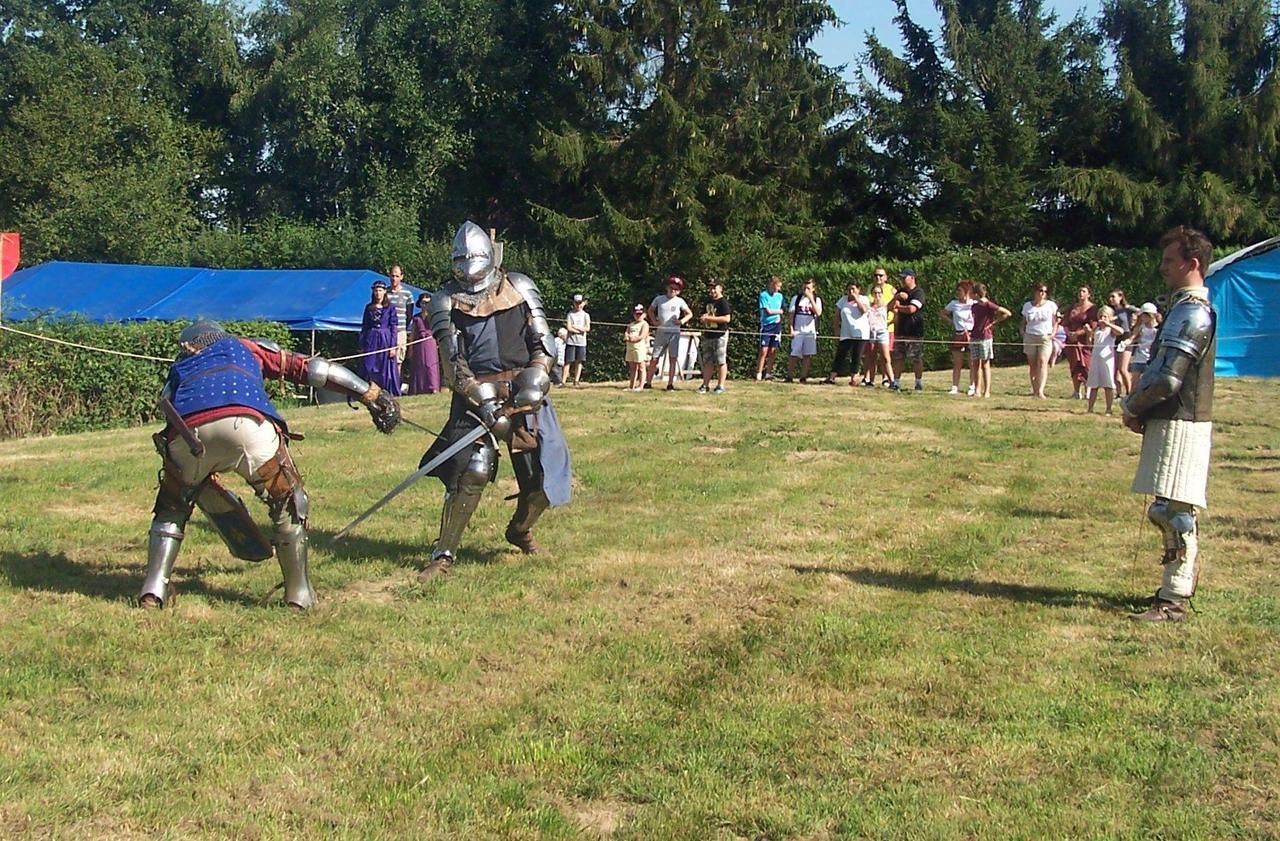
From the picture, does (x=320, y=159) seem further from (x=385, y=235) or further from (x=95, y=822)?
(x=95, y=822)

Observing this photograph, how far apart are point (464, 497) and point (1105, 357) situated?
964 cm

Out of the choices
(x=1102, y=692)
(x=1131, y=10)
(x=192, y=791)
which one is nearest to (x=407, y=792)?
(x=192, y=791)

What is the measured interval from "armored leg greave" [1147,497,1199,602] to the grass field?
7.7 inches

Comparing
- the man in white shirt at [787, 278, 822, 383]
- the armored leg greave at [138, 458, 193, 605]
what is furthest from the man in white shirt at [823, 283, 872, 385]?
the armored leg greave at [138, 458, 193, 605]

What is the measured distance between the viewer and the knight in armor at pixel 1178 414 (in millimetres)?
5988

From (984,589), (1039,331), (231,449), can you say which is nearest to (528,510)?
(231,449)

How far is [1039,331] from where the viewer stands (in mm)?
16188

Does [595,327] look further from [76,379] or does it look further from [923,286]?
[76,379]

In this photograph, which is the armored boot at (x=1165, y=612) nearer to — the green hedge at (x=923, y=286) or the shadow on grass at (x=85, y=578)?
the shadow on grass at (x=85, y=578)

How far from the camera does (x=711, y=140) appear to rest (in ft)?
102

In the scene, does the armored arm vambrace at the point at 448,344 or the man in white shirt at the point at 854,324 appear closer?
the armored arm vambrace at the point at 448,344

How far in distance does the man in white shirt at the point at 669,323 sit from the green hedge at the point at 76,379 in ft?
20.0

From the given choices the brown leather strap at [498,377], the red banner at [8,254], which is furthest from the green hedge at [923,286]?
the brown leather strap at [498,377]

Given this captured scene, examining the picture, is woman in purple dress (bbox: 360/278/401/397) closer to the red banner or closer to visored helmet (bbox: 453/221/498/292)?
the red banner
